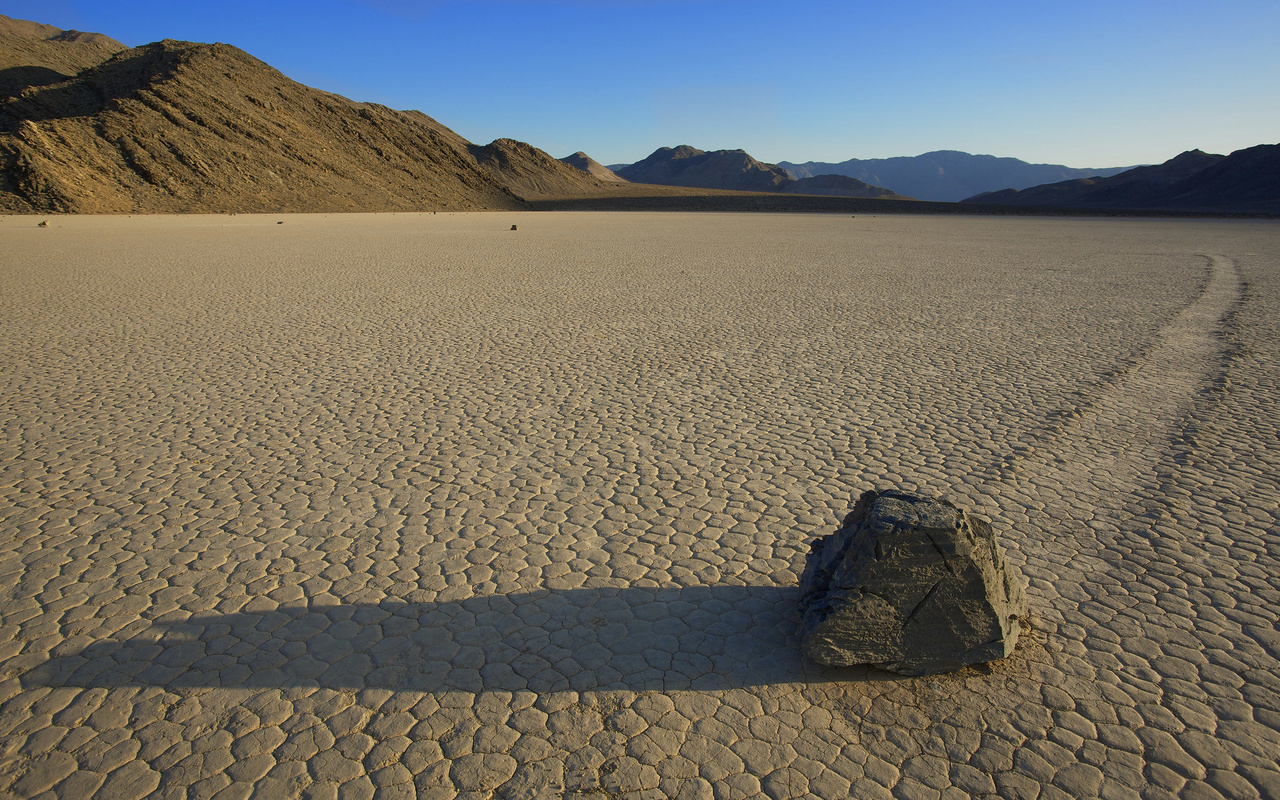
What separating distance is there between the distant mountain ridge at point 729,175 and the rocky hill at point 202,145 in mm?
67442

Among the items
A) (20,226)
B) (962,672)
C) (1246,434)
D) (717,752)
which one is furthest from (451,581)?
(20,226)

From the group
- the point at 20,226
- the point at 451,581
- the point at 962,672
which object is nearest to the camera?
the point at 962,672

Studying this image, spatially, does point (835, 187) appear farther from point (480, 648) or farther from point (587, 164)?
point (480, 648)

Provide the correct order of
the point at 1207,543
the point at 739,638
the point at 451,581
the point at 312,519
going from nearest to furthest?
1. the point at 739,638
2. the point at 451,581
3. the point at 1207,543
4. the point at 312,519

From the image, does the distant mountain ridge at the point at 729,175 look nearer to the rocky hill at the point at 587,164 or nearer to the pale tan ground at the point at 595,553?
→ the rocky hill at the point at 587,164

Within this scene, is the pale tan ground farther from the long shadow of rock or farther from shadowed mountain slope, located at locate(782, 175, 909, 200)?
shadowed mountain slope, located at locate(782, 175, 909, 200)

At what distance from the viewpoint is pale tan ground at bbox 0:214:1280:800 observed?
7.58ft

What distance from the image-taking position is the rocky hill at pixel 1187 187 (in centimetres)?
7162

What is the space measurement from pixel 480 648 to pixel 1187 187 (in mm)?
99636

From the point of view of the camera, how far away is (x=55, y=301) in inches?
387

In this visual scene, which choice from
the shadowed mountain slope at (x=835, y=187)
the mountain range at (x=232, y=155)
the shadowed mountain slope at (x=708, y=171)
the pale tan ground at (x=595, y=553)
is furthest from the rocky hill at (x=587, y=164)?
the pale tan ground at (x=595, y=553)

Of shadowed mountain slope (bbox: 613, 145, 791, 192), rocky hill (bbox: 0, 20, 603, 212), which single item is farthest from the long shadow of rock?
shadowed mountain slope (bbox: 613, 145, 791, 192)

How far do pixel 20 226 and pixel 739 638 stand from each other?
28.0 m

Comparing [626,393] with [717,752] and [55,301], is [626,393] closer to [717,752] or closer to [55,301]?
[717,752]
